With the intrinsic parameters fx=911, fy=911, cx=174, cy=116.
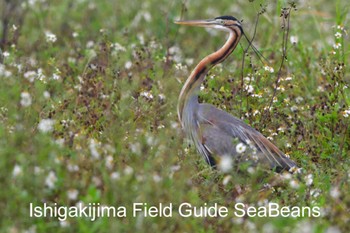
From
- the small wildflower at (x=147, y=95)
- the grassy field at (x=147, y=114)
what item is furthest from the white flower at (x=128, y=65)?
the small wildflower at (x=147, y=95)

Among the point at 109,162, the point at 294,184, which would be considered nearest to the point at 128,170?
the point at 109,162

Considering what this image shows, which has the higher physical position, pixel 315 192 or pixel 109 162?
pixel 109 162

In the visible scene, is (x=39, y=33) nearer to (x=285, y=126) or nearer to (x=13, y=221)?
(x=285, y=126)

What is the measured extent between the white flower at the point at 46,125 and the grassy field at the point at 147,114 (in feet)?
0.06

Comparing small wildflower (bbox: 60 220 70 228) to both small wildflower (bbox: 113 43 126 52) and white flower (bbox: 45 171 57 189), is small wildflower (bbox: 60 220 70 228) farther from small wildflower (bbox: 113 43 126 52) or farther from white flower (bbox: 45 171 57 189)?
small wildflower (bbox: 113 43 126 52)

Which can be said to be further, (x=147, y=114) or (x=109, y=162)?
(x=147, y=114)

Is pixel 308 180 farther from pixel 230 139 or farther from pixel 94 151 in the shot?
pixel 94 151

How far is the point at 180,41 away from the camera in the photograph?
9781 mm

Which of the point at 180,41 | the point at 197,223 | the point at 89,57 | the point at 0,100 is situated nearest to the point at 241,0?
the point at 180,41

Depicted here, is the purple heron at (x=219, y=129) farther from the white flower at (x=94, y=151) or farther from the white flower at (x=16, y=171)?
the white flower at (x=16, y=171)

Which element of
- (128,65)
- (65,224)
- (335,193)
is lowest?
(65,224)

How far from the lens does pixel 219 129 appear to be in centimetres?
629

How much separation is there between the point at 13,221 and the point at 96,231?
45 centimetres

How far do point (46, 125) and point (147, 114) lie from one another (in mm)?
1346
